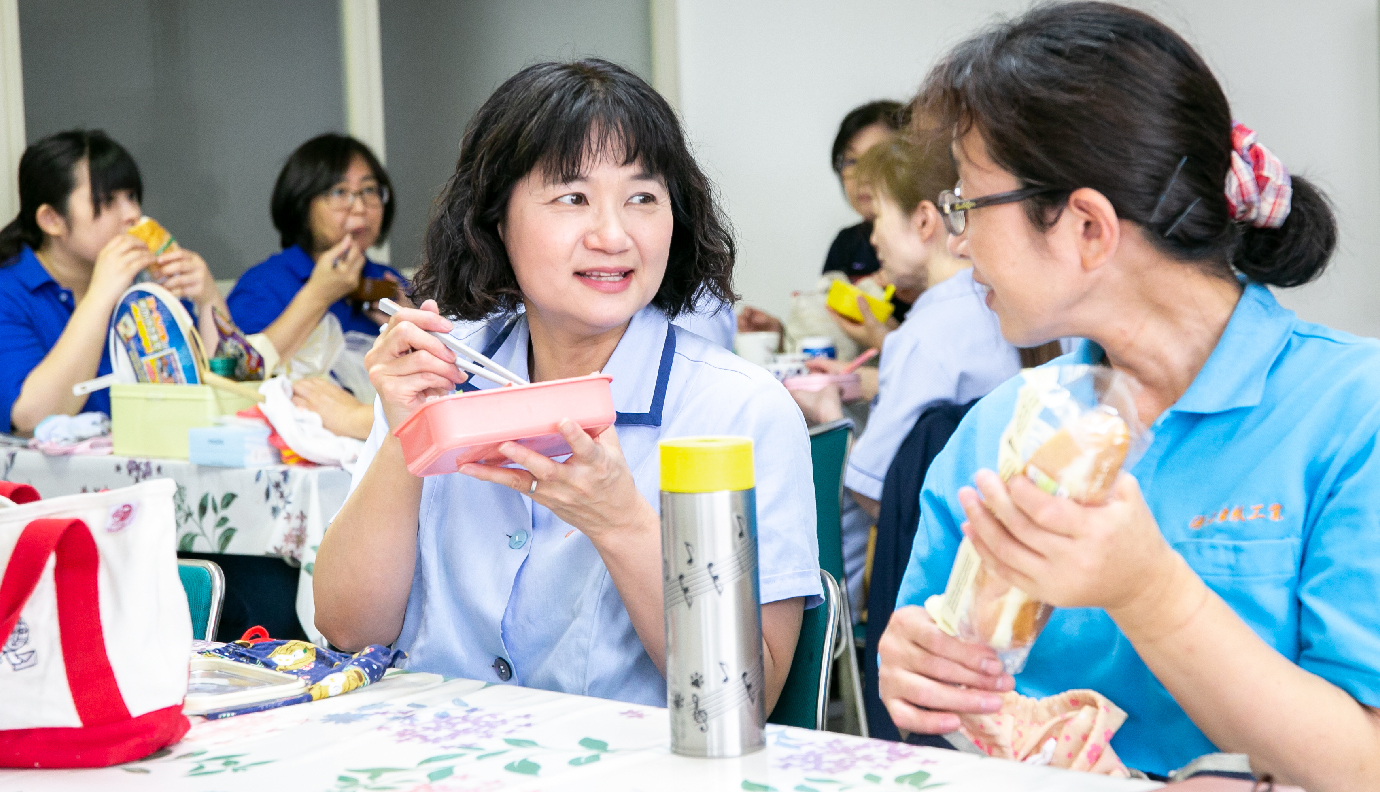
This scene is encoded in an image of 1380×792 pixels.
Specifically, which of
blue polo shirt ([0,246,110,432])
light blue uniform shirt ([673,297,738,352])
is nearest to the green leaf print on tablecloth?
blue polo shirt ([0,246,110,432])

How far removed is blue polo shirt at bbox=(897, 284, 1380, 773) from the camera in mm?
916

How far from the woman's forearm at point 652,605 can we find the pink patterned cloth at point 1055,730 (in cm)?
26

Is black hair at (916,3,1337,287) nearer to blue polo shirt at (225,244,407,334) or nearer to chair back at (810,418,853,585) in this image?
chair back at (810,418,853,585)

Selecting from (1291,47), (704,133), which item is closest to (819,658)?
(1291,47)

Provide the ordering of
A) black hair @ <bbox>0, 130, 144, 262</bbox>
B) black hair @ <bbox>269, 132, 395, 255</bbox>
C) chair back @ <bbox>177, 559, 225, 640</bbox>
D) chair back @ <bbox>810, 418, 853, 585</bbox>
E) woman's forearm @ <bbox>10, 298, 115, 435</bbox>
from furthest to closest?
black hair @ <bbox>269, 132, 395, 255</bbox> → black hair @ <bbox>0, 130, 144, 262</bbox> → woman's forearm @ <bbox>10, 298, 115, 435</bbox> → chair back @ <bbox>810, 418, 853, 585</bbox> → chair back @ <bbox>177, 559, 225, 640</bbox>

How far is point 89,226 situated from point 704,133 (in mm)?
2359

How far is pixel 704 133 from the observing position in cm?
485

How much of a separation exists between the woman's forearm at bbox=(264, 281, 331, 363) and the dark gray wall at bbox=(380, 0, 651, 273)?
4.55 feet

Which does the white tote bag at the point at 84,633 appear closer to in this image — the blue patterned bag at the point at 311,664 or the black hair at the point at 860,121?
the blue patterned bag at the point at 311,664

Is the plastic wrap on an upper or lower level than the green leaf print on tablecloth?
upper

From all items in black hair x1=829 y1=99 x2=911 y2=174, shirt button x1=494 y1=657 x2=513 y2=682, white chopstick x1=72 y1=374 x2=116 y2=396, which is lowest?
shirt button x1=494 y1=657 x2=513 y2=682

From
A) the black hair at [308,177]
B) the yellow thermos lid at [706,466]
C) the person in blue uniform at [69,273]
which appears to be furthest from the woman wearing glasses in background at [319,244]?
the yellow thermos lid at [706,466]

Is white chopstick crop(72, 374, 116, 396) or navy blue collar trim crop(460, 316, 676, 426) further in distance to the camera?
white chopstick crop(72, 374, 116, 396)

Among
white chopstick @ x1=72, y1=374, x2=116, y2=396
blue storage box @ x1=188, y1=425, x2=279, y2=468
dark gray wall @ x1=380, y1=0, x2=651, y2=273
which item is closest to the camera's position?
blue storage box @ x1=188, y1=425, x2=279, y2=468
